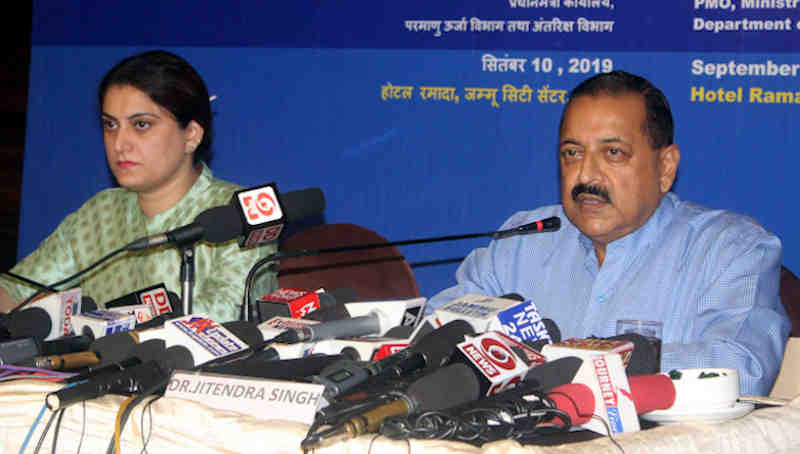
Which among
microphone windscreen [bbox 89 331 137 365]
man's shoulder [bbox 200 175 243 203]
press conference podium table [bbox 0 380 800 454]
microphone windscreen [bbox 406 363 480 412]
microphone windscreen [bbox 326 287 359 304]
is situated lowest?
press conference podium table [bbox 0 380 800 454]

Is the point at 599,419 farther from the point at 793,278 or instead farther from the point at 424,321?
the point at 793,278

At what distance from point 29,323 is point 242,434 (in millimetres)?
890

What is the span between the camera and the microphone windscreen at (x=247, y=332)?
163cm

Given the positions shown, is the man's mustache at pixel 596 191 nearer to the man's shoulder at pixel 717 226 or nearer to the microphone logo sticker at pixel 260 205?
the man's shoulder at pixel 717 226

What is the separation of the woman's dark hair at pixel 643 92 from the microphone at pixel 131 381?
1.25m

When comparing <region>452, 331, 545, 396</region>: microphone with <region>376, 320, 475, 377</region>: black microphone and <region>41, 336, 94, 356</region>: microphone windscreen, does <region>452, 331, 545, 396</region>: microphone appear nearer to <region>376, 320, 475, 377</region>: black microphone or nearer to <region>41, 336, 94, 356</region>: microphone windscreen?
<region>376, 320, 475, 377</region>: black microphone

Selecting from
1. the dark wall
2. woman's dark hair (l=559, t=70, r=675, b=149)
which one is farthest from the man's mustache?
the dark wall

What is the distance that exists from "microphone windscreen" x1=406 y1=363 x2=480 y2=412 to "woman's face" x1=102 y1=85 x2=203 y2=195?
1927 millimetres

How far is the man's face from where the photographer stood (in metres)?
2.22

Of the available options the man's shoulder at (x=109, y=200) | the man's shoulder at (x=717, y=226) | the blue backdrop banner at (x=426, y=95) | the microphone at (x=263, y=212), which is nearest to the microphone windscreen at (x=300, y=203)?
the microphone at (x=263, y=212)

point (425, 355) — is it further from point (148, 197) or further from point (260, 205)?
point (148, 197)

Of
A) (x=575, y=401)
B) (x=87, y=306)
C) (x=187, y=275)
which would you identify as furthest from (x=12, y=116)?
(x=575, y=401)

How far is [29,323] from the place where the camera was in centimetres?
190

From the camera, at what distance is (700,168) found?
10.5 ft
